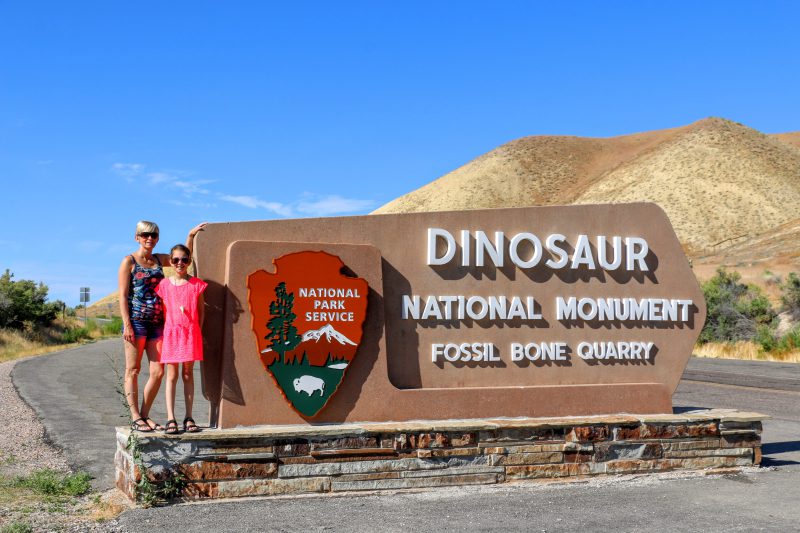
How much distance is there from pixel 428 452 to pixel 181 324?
8.63ft

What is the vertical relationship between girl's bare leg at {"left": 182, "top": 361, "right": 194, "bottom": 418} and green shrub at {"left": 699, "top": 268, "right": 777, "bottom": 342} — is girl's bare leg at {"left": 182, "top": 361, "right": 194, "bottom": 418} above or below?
below

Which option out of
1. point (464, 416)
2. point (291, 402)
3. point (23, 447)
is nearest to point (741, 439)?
point (464, 416)

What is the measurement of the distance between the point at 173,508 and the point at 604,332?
495 cm

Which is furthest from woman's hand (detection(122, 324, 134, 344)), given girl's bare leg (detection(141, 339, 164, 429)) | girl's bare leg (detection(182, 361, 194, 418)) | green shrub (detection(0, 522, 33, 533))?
green shrub (detection(0, 522, 33, 533))

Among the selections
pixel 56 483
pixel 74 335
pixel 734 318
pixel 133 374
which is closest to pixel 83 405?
pixel 56 483

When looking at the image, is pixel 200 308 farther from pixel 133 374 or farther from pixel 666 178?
pixel 666 178

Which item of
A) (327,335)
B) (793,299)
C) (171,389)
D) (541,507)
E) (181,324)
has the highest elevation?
(793,299)

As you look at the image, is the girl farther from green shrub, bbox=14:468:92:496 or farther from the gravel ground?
green shrub, bbox=14:468:92:496

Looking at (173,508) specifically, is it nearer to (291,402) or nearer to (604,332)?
(291,402)

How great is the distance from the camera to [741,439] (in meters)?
8.97

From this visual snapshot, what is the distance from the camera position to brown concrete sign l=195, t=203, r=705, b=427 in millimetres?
7902

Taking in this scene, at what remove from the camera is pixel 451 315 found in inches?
343

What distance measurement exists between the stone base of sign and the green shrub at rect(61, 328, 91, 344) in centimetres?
3829

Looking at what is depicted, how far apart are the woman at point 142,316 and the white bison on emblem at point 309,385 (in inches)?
50.2
